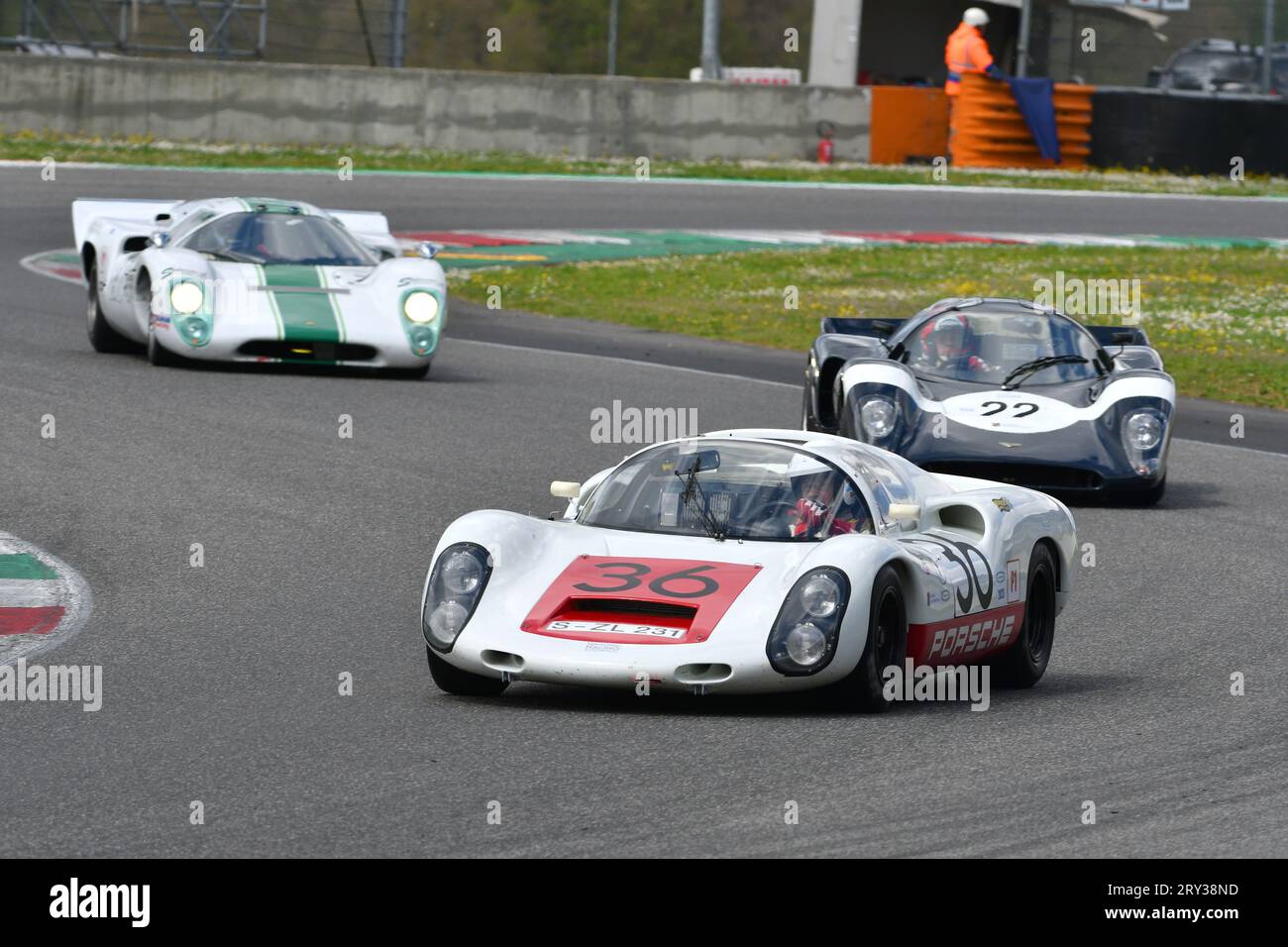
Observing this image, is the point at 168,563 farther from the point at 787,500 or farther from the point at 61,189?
the point at 61,189

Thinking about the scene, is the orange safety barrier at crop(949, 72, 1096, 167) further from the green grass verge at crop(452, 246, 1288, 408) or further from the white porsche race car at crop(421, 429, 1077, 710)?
the white porsche race car at crop(421, 429, 1077, 710)

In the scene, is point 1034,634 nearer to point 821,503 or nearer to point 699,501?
point 821,503

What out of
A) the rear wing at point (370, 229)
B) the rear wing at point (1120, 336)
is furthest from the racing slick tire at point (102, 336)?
the rear wing at point (1120, 336)

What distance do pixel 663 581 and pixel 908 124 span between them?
25.7 metres

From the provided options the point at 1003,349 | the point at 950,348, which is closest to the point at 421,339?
the point at 950,348

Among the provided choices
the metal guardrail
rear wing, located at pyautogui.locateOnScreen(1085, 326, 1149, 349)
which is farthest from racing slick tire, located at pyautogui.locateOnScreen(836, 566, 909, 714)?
the metal guardrail

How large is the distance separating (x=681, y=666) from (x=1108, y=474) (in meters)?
5.65

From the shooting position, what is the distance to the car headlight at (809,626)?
7047 millimetres

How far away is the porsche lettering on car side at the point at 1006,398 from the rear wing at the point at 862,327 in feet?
1.13

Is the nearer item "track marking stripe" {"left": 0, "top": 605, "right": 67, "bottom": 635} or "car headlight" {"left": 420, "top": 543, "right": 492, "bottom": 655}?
"car headlight" {"left": 420, "top": 543, "right": 492, "bottom": 655}

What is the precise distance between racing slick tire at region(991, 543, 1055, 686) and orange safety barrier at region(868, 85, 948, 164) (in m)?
23.9

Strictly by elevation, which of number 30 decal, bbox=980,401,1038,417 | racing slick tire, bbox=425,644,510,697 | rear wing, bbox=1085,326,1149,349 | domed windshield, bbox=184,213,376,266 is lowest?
racing slick tire, bbox=425,644,510,697

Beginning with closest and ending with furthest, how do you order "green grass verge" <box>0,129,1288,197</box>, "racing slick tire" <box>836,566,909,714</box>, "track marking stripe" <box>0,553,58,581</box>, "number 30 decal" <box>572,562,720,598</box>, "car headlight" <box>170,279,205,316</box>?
"racing slick tire" <box>836,566,909,714</box> < "number 30 decal" <box>572,562,720,598</box> < "track marking stripe" <box>0,553,58,581</box> < "car headlight" <box>170,279,205,316</box> < "green grass verge" <box>0,129,1288,197</box>

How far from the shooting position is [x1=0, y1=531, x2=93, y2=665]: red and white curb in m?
8.12
